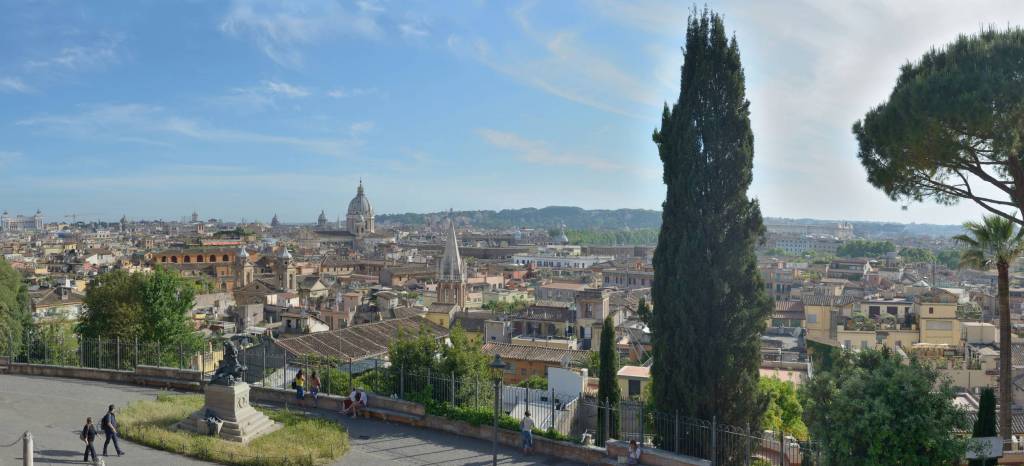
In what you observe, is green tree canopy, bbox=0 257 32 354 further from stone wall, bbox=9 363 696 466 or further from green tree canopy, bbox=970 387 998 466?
green tree canopy, bbox=970 387 998 466

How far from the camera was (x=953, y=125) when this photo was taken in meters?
10.4

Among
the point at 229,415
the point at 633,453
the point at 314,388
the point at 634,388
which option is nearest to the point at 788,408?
the point at 634,388

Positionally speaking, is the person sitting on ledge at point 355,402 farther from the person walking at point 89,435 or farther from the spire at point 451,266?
the spire at point 451,266

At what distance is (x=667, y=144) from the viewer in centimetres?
1309

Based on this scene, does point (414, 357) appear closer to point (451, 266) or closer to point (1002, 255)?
point (1002, 255)

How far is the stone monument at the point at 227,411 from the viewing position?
1257 cm

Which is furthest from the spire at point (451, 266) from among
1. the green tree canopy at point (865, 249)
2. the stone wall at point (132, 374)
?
the green tree canopy at point (865, 249)

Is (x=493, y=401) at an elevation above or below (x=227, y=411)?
below

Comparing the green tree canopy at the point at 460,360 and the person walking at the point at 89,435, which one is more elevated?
the green tree canopy at the point at 460,360

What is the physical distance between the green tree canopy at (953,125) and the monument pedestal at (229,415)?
441 inches

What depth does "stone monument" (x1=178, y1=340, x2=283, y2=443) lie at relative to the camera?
41.2 ft

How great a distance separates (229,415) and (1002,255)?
521 inches

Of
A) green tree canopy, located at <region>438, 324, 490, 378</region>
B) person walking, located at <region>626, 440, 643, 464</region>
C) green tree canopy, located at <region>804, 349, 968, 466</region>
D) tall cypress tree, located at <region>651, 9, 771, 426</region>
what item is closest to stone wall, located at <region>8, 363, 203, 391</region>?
green tree canopy, located at <region>438, 324, 490, 378</region>

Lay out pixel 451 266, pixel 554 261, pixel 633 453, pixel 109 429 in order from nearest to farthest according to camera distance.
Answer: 1. pixel 109 429
2. pixel 633 453
3. pixel 451 266
4. pixel 554 261
